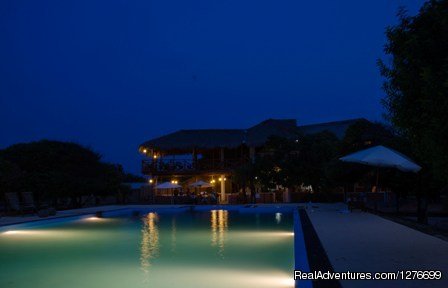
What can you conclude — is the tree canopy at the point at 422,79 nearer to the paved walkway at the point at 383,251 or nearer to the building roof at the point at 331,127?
the paved walkway at the point at 383,251

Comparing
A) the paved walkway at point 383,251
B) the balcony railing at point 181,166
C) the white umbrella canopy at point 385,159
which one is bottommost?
the paved walkway at point 383,251

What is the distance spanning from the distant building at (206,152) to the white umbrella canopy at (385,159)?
1539cm

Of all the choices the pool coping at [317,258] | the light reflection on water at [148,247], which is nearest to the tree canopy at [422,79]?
the pool coping at [317,258]

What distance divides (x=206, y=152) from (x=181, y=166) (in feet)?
9.90

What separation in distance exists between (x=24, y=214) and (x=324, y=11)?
74637mm

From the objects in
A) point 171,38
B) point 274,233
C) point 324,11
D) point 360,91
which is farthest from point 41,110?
point 274,233

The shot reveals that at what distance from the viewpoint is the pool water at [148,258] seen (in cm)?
693

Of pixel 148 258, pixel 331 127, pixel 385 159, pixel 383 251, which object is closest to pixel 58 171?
pixel 385 159

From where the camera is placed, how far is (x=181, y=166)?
3131cm

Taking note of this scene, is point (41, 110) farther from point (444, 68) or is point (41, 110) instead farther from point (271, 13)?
point (444, 68)

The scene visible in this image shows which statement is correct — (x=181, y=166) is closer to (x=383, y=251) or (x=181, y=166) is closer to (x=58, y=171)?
(x=58, y=171)

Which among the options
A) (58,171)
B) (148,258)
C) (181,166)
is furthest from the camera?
(181,166)

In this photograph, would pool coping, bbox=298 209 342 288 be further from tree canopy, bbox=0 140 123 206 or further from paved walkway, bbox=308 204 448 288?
tree canopy, bbox=0 140 123 206

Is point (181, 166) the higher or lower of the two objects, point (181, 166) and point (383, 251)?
the higher
